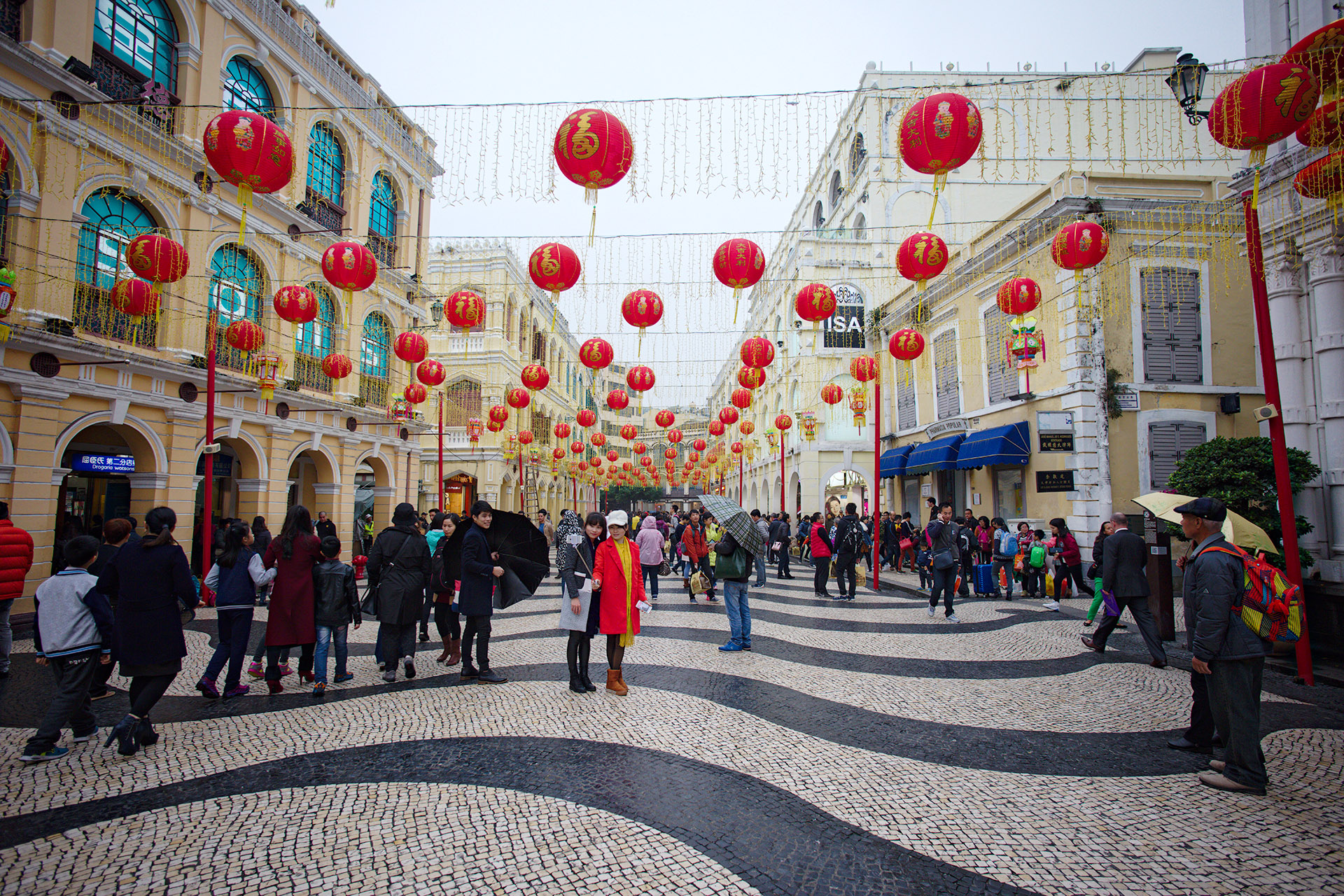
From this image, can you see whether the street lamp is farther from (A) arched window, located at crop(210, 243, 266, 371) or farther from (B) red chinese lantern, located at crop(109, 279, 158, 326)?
(A) arched window, located at crop(210, 243, 266, 371)

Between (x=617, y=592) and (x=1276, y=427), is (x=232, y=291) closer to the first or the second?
(x=617, y=592)

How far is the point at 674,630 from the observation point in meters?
9.21

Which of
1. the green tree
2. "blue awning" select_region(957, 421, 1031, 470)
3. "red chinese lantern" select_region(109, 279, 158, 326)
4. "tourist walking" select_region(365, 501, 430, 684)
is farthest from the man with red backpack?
"red chinese lantern" select_region(109, 279, 158, 326)

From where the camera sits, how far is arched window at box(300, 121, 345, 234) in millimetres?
16109

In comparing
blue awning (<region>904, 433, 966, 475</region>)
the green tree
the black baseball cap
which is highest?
blue awning (<region>904, 433, 966, 475</region>)

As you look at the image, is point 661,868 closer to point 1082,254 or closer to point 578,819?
point 578,819

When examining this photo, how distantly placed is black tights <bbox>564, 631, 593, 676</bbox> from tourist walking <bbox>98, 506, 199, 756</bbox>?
9.59 ft

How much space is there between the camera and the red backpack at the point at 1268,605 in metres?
3.88

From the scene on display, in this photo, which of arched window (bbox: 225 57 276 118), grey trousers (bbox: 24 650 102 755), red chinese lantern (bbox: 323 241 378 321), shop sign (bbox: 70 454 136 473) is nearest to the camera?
grey trousers (bbox: 24 650 102 755)

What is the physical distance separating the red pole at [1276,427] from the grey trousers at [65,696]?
407 inches

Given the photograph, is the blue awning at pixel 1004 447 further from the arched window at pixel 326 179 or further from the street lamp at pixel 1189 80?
the arched window at pixel 326 179

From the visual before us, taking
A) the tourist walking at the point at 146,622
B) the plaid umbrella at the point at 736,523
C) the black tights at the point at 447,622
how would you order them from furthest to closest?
1. the plaid umbrella at the point at 736,523
2. the black tights at the point at 447,622
3. the tourist walking at the point at 146,622

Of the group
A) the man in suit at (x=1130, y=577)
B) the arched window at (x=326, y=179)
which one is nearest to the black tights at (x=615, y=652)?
the man in suit at (x=1130, y=577)

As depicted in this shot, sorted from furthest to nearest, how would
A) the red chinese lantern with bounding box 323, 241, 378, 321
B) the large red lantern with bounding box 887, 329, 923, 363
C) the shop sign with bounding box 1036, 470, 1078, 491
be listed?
the large red lantern with bounding box 887, 329, 923, 363, the shop sign with bounding box 1036, 470, 1078, 491, the red chinese lantern with bounding box 323, 241, 378, 321
